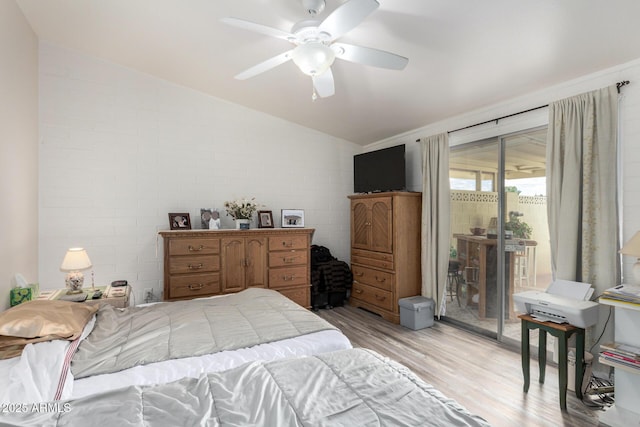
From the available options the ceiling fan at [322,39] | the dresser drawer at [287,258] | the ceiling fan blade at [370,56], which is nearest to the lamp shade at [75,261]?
the dresser drawer at [287,258]

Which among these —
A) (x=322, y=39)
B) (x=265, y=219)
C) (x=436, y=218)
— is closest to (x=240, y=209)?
(x=265, y=219)

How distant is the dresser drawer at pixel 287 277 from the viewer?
156 inches

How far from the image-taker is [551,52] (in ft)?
7.71

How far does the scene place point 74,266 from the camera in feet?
9.30

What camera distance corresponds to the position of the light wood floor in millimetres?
2145

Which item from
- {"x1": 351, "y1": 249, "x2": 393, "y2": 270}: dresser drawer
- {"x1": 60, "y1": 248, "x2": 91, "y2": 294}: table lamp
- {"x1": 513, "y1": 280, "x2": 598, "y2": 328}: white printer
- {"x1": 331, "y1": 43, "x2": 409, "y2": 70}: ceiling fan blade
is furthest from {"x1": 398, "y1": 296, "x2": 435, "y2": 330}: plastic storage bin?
{"x1": 60, "y1": 248, "x2": 91, "y2": 294}: table lamp

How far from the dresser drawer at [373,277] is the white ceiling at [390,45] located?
77.6 inches

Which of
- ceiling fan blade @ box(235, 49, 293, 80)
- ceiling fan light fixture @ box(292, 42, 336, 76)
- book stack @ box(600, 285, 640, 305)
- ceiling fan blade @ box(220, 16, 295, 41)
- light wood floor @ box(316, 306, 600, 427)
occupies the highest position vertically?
ceiling fan blade @ box(220, 16, 295, 41)

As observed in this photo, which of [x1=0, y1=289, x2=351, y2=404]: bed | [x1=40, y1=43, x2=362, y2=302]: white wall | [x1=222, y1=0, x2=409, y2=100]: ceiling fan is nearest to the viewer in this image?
[x1=0, y1=289, x2=351, y2=404]: bed

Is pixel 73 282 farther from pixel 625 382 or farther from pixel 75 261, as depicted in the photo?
pixel 625 382

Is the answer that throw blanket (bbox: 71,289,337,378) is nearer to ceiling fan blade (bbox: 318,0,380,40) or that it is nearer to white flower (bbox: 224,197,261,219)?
white flower (bbox: 224,197,261,219)

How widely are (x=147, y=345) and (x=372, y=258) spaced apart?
3072 millimetres

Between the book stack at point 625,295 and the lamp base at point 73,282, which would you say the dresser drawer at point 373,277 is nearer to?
the book stack at point 625,295

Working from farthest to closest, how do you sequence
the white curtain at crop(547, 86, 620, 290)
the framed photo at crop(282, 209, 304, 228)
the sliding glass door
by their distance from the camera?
1. the framed photo at crop(282, 209, 304, 228)
2. the sliding glass door
3. the white curtain at crop(547, 86, 620, 290)
